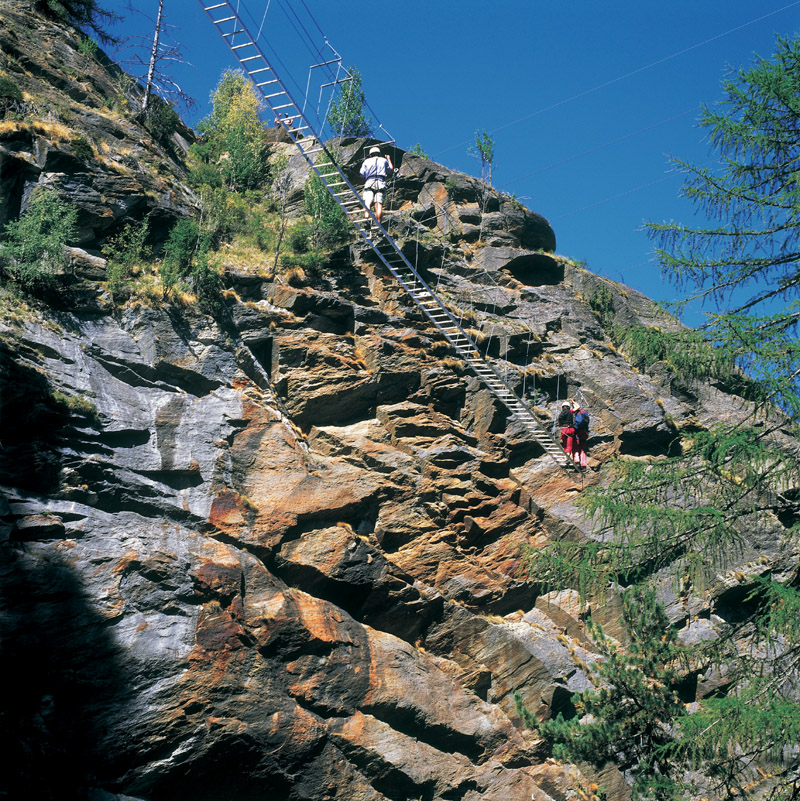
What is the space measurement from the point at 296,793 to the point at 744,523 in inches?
417

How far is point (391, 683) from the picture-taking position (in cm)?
1226

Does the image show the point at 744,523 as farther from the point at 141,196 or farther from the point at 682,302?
the point at 141,196

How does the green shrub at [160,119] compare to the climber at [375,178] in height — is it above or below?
above

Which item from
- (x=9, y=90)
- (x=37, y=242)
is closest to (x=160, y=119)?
(x=9, y=90)

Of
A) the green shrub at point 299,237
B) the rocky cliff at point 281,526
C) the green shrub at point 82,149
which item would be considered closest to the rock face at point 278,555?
the rocky cliff at point 281,526

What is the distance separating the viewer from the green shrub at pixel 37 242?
43.5 feet

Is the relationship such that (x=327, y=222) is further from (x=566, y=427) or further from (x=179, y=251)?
(x=566, y=427)

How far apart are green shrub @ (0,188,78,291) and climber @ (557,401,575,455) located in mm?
10453

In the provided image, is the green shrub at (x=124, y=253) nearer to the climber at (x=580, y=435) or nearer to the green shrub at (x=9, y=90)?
the green shrub at (x=9, y=90)

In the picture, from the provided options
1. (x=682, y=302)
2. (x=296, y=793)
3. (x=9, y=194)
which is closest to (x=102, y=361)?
(x=9, y=194)

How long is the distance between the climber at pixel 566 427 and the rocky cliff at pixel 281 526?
0.72 meters

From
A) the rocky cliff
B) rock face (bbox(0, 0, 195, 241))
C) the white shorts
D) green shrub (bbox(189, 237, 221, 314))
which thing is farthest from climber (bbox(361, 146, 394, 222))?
green shrub (bbox(189, 237, 221, 314))

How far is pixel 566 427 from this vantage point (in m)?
16.7

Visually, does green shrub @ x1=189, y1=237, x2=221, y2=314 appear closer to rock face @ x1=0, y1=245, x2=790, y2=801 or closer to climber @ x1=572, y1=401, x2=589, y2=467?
rock face @ x1=0, y1=245, x2=790, y2=801
